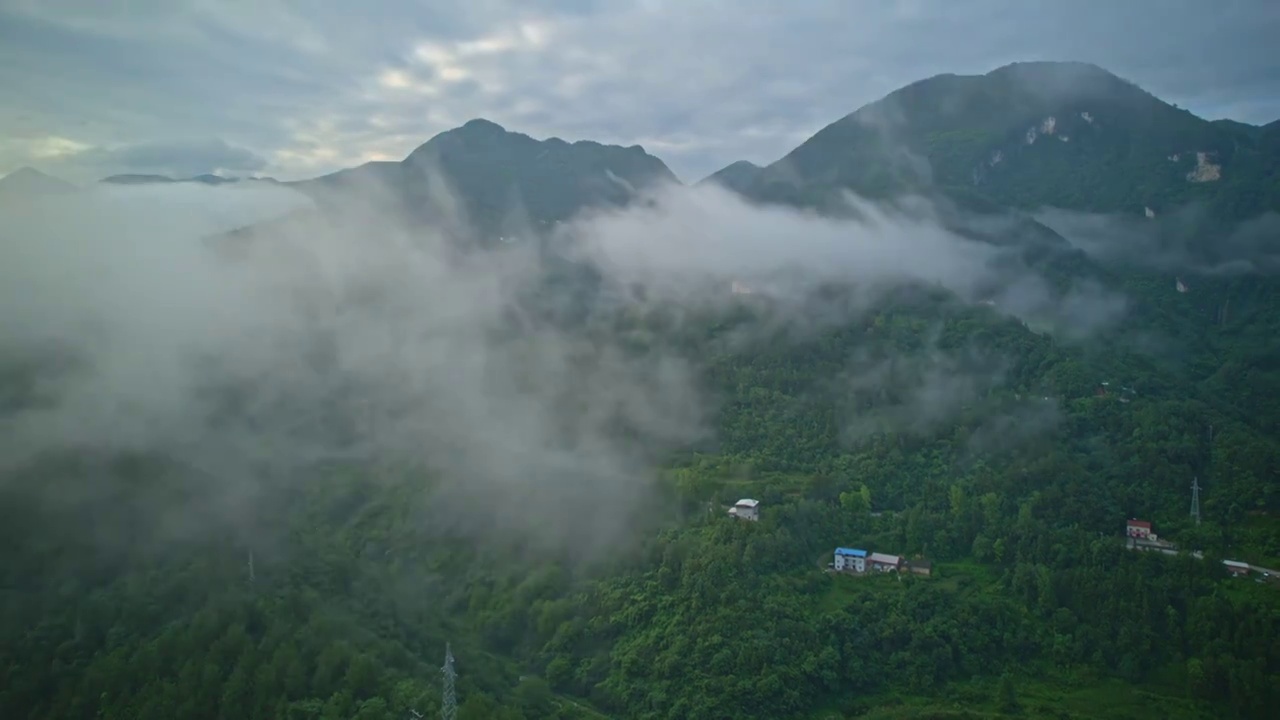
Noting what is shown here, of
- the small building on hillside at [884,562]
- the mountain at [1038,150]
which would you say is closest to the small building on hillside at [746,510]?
the small building on hillside at [884,562]

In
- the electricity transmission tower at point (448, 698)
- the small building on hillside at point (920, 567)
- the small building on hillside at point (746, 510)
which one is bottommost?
the small building on hillside at point (920, 567)

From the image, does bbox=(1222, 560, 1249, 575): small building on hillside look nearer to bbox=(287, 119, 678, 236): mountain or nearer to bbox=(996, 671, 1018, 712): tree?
bbox=(996, 671, 1018, 712): tree

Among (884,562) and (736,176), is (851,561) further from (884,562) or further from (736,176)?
(736,176)

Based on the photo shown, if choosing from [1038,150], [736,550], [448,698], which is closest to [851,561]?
[736,550]

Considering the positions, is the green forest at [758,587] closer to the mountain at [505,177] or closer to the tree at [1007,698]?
the tree at [1007,698]

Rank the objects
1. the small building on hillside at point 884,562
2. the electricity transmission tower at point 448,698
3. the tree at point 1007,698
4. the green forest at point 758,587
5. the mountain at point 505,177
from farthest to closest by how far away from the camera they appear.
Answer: the mountain at point 505,177 → the small building on hillside at point 884,562 → the tree at point 1007,698 → the green forest at point 758,587 → the electricity transmission tower at point 448,698

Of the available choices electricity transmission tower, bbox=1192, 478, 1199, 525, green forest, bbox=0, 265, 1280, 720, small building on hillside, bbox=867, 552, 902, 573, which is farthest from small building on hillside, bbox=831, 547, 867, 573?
electricity transmission tower, bbox=1192, 478, 1199, 525

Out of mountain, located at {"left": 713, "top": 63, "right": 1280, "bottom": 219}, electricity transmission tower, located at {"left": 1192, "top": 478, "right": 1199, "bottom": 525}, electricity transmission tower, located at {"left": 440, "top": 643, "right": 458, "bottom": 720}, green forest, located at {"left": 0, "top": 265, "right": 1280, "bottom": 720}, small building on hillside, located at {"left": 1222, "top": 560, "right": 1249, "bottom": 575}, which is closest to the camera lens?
electricity transmission tower, located at {"left": 440, "top": 643, "right": 458, "bottom": 720}
